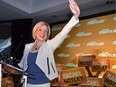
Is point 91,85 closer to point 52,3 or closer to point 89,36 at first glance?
point 89,36

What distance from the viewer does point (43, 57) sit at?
1.59 m

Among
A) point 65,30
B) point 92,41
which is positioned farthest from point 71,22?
point 92,41

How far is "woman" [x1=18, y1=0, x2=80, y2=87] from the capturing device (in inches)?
61.9

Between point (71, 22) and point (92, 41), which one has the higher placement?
point (92, 41)

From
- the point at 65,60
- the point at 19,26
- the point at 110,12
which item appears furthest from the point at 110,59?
the point at 19,26

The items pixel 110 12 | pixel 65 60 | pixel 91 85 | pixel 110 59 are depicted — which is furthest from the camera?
pixel 65 60

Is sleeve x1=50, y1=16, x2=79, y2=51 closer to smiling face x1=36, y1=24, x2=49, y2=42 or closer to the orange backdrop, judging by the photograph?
smiling face x1=36, y1=24, x2=49, y2=42

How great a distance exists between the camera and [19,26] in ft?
15.3

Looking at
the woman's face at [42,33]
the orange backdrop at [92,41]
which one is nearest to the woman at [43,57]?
the woman's face at [42,33]

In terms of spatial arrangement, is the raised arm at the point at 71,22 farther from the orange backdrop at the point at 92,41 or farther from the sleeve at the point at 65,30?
the orange backdrop at the point at 92,41

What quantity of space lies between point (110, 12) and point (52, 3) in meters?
1.22

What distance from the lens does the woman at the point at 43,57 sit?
5.16 ft

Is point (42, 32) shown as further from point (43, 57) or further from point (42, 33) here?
point (43, 57)

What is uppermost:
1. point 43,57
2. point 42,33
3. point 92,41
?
point 92,41
